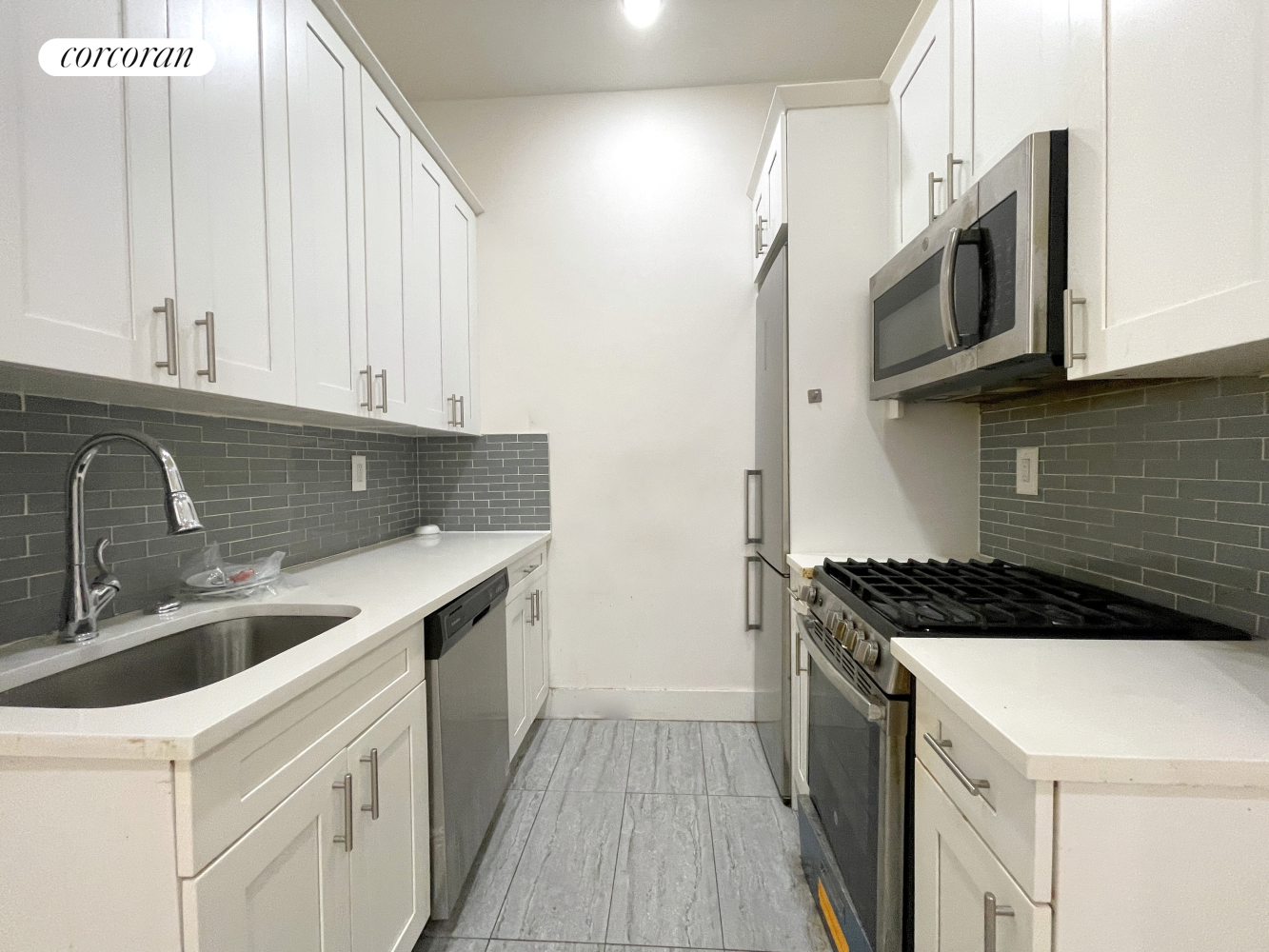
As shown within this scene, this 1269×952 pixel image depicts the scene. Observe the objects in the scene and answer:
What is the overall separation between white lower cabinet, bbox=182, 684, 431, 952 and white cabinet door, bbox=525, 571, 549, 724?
1.00 m

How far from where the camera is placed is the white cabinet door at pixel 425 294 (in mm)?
2029

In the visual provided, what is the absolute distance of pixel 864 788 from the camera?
3.83 feet

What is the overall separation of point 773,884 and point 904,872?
2.55ft

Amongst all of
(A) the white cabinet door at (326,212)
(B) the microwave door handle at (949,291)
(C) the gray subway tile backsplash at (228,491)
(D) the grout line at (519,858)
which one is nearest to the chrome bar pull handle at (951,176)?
(B) the microwave door handle at (949,291)

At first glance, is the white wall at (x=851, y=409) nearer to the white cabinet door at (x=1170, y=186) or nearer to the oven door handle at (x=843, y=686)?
the oven door handle at (x=843, y=686)

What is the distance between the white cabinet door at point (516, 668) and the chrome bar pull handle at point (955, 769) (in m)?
1.46

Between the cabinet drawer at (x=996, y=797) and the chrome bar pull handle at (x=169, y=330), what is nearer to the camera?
the cabinet drawer at (x=996, y=797)

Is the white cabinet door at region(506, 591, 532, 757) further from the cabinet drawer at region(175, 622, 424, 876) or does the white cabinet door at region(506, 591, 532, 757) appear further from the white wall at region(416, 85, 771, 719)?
the cabinet drawer at region(175, 622, 424, 876)

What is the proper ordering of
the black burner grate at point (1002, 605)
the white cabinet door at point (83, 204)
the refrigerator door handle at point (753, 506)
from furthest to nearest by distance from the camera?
1. the refrigerator door handle at point (753, 506)
2. the black burner grate at point (1002, 605)
3. the white cabinet door at point (83, 204)

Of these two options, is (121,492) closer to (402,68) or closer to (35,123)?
(35,123)

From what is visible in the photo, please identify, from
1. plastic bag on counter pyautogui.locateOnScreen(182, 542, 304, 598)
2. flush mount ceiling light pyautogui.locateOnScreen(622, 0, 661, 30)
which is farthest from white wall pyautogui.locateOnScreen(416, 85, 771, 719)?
plastic bag on counter pyautogui.locateOnScreen(182, 542, 304, 598)

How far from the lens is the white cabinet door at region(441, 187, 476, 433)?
Answer: 233 cm

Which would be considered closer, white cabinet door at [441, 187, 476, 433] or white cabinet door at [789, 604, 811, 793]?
white cabinet door at [789, 604, 811, 793]

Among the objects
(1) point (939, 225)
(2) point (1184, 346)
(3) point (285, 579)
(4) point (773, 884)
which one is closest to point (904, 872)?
(4) point (773, 884)
